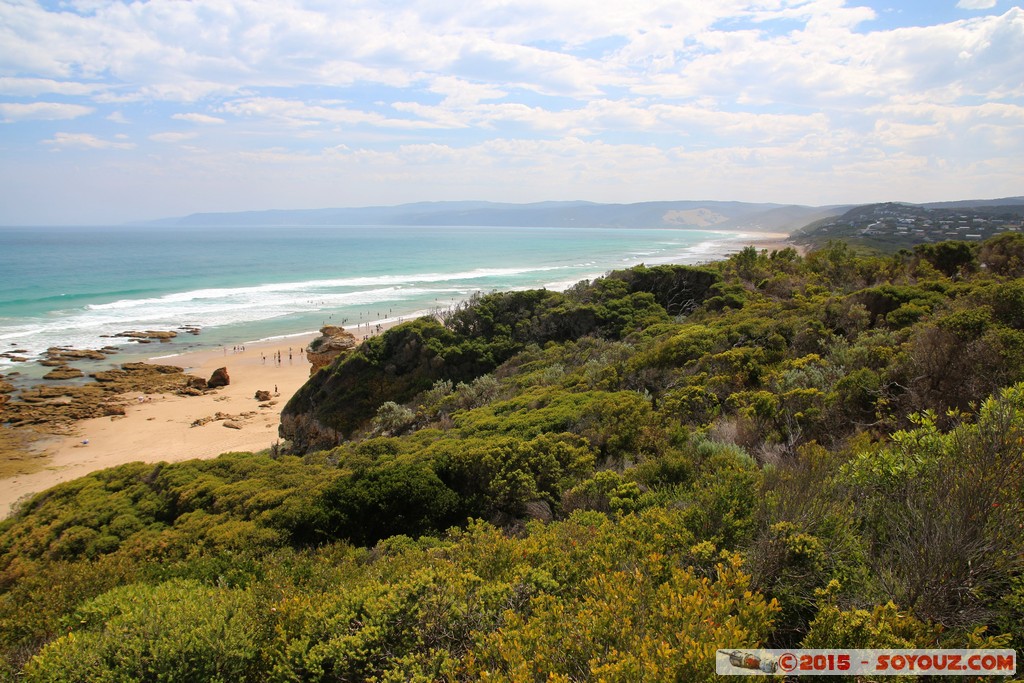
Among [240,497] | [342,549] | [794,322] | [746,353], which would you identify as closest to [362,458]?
[240,497]

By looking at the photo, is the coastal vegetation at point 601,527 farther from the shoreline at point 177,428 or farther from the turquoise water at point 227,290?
the turquoise water at point 227,290

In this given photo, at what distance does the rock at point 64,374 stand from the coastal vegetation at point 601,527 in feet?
78.9

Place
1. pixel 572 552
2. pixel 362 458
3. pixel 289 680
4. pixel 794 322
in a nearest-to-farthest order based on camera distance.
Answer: pixel 289 680 → pixel 572 552 → pixel 362 458 → pixel 794 322

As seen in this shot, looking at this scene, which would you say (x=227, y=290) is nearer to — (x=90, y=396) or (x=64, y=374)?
(x=64, y=374)

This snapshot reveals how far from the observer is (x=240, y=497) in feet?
32.4

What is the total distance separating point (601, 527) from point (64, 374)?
35.9m

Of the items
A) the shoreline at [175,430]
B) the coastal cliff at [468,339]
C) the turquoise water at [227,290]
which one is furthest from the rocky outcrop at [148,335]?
the coastal cliff at [468,339]

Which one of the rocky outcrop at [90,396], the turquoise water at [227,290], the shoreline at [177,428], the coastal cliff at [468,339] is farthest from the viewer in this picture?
the turquoise water at [227,290]

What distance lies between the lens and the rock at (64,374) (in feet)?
101

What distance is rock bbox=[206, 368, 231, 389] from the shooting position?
30594 millimetres

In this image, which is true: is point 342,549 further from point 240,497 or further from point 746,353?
point 746,353

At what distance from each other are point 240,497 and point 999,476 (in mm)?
10214

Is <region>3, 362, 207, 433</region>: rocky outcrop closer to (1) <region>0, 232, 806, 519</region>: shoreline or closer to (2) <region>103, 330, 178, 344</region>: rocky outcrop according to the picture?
(1) <region>0, 232, 806, 519</region>: shoreline

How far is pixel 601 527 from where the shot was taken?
230 inches
